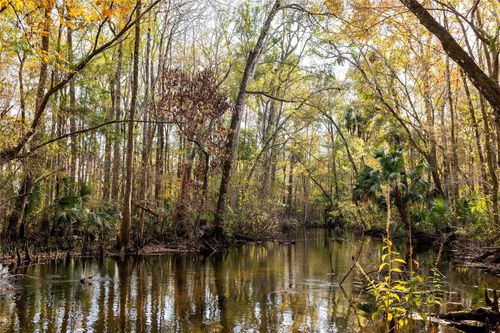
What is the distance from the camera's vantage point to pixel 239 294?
901cm

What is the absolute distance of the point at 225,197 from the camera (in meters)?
18.8

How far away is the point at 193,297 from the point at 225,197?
406 inches

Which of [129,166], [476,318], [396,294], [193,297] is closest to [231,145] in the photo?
[129,166]

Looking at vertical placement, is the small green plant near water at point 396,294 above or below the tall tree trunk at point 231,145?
below

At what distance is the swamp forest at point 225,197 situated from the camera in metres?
6.70

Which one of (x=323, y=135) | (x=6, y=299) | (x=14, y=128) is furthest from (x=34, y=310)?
(x=323, y=135)

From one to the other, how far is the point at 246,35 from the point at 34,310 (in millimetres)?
20952

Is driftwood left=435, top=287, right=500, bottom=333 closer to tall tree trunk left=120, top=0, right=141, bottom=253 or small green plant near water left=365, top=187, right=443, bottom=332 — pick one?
small green plant near water left=365, top=187, right=443, bottom=332

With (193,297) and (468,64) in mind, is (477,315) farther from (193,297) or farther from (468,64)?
(193,297)

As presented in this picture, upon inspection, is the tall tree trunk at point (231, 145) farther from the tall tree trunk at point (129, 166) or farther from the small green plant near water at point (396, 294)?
the small green plant near water at point (396, 294)

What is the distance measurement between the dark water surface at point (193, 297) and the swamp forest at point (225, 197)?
57 millimetres

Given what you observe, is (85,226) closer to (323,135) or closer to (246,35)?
(246,35)

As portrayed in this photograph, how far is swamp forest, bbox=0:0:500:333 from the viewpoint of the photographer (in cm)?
670

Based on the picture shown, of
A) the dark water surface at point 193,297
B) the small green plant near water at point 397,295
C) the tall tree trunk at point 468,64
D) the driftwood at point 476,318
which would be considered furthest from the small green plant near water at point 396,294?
the tall tree trunk at point 468,64
